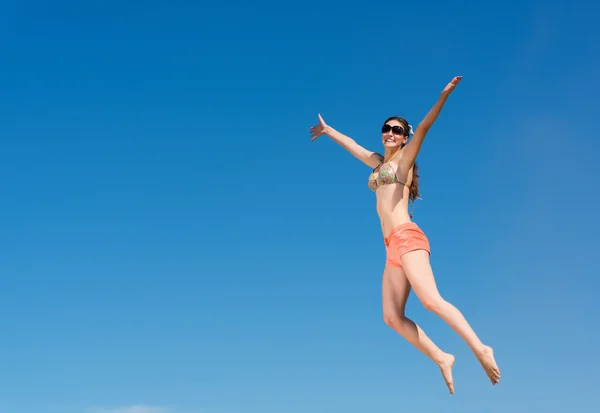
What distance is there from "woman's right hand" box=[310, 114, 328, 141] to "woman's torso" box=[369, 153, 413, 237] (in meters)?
2.28

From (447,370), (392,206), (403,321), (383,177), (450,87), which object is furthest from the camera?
(383,177)

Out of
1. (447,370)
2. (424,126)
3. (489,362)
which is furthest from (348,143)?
(489,362)

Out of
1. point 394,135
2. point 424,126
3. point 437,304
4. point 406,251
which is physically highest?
point 394,135

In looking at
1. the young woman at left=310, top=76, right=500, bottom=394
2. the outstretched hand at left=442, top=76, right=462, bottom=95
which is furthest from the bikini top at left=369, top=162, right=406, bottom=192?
the outstretched hand at left=442, top=76, right=462, bottom=95

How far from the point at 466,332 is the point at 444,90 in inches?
140

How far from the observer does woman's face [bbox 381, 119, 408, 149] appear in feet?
37.9

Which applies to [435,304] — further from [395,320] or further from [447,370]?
[447,370]

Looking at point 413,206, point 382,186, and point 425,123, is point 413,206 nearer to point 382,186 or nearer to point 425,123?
point 382,186

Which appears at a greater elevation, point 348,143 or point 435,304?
point 348,143

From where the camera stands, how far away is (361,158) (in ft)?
40.7

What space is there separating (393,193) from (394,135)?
104 centimetres

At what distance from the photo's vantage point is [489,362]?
32.8ft

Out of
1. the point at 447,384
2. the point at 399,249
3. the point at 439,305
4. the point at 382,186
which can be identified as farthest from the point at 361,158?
the point at 447,384

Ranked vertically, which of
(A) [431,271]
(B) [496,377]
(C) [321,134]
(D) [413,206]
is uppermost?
(C) [321,134]
